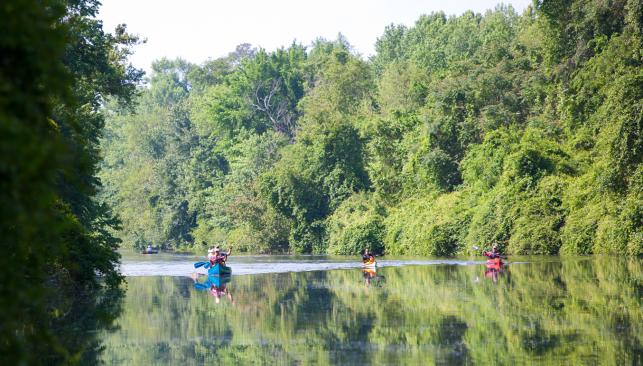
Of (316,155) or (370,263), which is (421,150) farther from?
(370,263)

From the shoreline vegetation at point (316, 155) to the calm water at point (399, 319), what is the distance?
1.87 metres

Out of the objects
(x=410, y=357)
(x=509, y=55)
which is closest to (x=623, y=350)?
(x=410, y=357)

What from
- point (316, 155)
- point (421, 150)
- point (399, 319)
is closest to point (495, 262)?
point (399, 319)

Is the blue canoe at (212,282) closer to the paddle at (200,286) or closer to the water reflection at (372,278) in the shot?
the paddle at (200,286)

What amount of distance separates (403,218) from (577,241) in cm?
1797

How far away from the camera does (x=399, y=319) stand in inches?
854

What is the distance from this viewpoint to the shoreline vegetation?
8.05 metres

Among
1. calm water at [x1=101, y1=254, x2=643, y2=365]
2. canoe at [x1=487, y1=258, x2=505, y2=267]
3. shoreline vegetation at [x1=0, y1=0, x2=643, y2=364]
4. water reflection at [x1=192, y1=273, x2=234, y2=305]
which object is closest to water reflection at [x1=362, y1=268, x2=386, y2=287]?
calm water at [x1=101, y1=254, x2=643, y2=365]

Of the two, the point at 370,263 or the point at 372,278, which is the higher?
the point at 370,263

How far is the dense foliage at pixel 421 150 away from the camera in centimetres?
4609

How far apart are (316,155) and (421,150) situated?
1048 cm

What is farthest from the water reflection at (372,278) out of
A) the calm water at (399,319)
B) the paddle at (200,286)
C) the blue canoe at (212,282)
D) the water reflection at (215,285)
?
the paddle at (200,286)

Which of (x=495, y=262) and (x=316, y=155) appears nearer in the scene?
(x=495, y=262)

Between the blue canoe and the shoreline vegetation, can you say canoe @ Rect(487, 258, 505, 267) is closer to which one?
the shoreline vegetation
